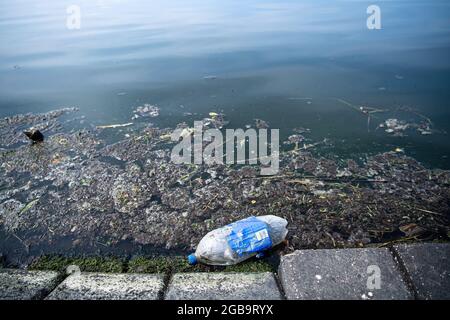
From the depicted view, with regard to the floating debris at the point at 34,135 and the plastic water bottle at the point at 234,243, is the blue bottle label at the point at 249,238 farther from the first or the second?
the floating debris at the point at 34,135

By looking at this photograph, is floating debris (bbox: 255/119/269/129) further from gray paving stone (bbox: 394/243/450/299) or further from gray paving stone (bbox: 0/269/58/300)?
gray paving stone (bbox: 0/269/58/300)

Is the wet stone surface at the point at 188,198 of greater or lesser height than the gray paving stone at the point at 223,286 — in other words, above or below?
above

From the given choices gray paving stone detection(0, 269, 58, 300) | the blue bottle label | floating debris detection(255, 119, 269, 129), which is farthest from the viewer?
floating debris detection(255, 119, 269, 129)

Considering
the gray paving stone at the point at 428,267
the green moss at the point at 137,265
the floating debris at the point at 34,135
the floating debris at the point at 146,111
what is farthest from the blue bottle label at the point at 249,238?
the floating debris at the point at 34,135

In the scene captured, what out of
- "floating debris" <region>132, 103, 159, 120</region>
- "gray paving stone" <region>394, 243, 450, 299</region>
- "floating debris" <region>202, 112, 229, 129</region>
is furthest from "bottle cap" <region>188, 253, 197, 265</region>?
"floating debris" <region>132, 103, 159, 120</region>

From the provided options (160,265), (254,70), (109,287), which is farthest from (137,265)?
(254,70)

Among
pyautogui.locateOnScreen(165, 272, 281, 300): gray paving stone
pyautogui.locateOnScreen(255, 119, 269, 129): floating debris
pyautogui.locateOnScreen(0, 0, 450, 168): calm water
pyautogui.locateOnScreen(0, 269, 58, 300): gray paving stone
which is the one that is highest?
pyautogui.locateOnScreen(0, 0, 450, 168): calm water
